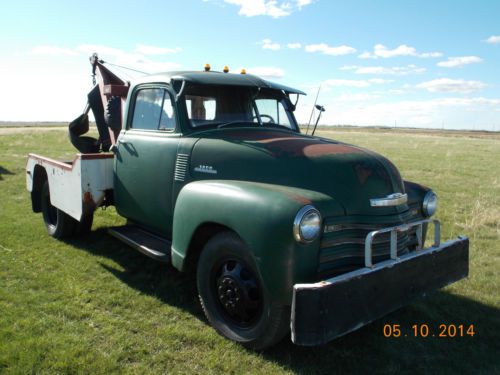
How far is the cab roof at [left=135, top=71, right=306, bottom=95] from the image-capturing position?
438cm

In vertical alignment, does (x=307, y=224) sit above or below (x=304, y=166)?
below

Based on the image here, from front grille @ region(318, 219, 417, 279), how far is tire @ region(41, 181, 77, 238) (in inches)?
A: 163

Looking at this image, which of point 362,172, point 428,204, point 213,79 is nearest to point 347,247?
point 362,172

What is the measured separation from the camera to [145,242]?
14.8 ft

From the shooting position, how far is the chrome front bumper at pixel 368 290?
2852 millimetres

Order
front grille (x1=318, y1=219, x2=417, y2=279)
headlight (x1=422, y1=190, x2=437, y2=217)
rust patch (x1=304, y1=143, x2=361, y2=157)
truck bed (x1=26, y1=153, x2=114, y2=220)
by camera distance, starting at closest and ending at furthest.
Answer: front grille (x1=318, y1=219, x2=417, y2=279)
rust patch (x1=304, y1=143, x2=361, y2=157)
headlight (x1=422, y1=190, x2=437, y2=217)
truck bed (x1=26, y1=153, x2=114, y2=220)

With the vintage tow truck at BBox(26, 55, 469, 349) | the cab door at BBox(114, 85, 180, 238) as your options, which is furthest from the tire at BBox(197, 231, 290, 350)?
the cab door at BBox(114, 85, 180, 238)

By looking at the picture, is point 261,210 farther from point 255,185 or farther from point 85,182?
point 85,182

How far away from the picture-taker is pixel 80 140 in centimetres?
717

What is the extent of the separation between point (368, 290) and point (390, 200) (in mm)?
791

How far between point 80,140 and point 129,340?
4424mm

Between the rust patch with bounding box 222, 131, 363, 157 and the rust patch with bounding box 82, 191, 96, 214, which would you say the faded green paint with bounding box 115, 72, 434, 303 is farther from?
the rust patch with bounding box 82, 191, 96, 214

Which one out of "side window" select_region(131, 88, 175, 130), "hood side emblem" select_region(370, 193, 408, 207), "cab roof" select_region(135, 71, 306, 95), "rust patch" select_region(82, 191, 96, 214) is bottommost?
"rust patch" select_region(82, 191, 96, 214)

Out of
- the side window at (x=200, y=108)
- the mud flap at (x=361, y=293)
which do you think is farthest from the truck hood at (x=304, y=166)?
the mud flap at (x=361, y=293)
